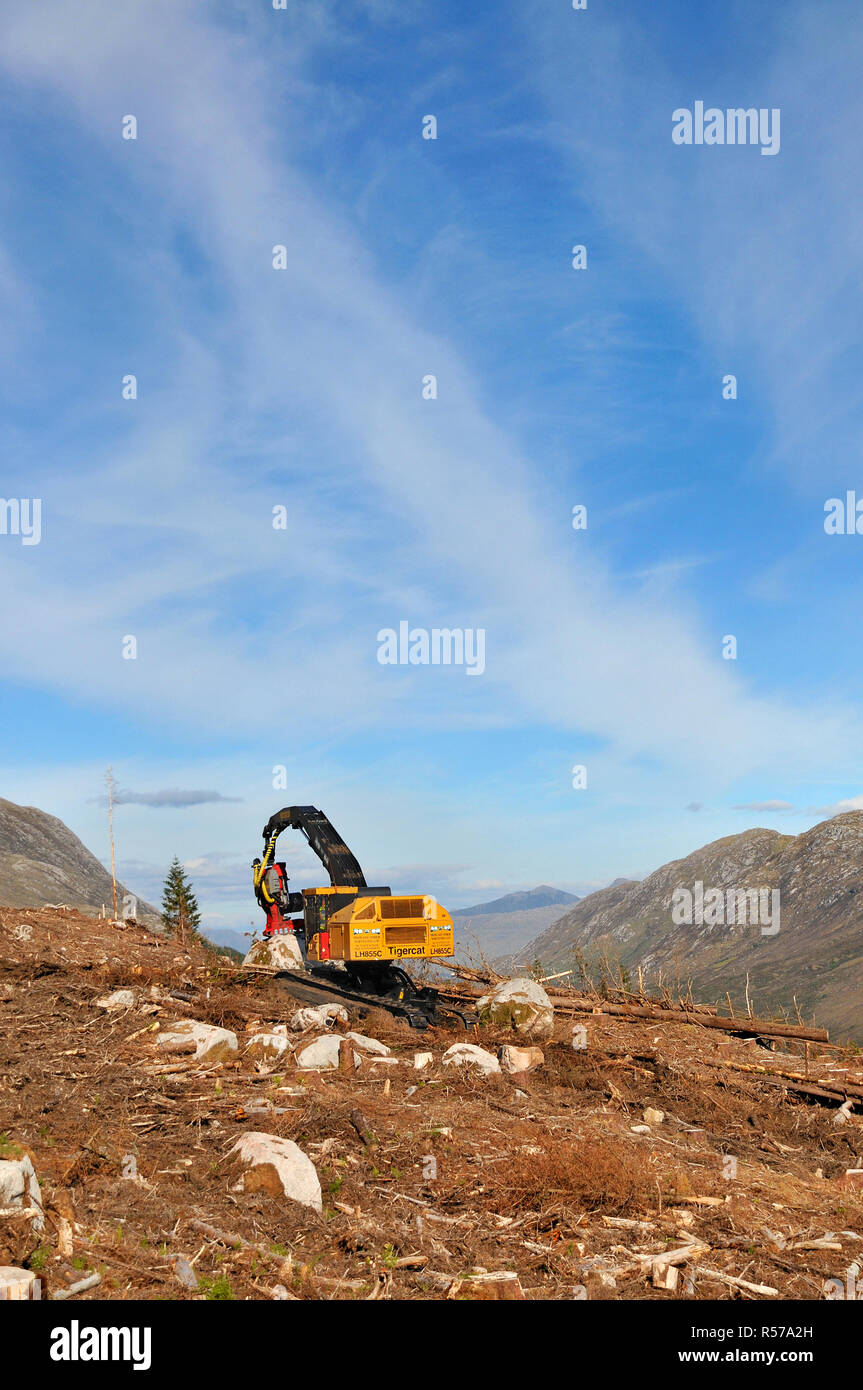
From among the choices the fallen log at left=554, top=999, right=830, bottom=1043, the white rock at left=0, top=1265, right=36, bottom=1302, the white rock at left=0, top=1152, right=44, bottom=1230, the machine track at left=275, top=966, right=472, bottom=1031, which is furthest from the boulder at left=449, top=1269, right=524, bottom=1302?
the fallen log at left=554, top=999, right=830, bottom=1043

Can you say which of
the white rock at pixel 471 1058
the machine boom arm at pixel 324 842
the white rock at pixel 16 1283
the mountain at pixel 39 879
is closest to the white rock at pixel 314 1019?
the white rock at pixel 471 1058

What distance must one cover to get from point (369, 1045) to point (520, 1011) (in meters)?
3.59

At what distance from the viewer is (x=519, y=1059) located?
46.5 feet

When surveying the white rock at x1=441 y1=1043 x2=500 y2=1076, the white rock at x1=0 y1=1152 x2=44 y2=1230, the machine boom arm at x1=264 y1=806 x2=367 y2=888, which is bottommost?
the white rock at x1=441 y1=1043 x2=500 y2=1076

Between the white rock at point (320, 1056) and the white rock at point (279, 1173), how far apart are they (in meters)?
4.14

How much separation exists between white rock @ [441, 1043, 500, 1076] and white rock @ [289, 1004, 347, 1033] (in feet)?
8.17

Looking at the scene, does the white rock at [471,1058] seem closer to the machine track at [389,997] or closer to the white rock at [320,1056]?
the white rock at [320,1056]

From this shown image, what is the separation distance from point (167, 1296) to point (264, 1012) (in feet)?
33.6

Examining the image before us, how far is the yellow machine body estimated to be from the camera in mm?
17969

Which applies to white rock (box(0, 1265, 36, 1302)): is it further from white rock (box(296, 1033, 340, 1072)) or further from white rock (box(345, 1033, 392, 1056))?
white rock (box(345, 1033, 392, 1056))

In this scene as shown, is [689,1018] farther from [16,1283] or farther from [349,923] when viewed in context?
[16,1283]

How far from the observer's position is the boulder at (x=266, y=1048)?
42.0 feet
